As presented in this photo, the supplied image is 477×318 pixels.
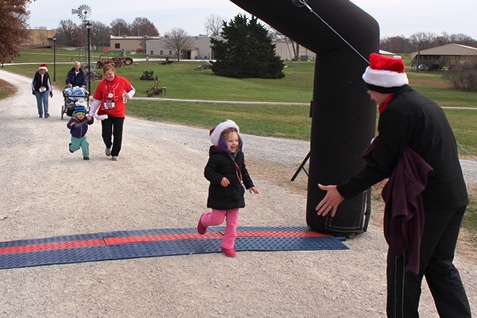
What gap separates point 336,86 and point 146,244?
2457mm

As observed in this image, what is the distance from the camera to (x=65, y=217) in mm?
6445

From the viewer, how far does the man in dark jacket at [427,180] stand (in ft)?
11.0

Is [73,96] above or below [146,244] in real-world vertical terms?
above

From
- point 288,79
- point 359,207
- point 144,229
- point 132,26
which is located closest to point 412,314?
point 359,207

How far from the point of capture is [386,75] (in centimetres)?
355

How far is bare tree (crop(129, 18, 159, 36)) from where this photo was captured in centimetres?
14638

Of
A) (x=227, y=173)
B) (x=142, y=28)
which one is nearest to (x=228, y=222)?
(x=227, y=173)

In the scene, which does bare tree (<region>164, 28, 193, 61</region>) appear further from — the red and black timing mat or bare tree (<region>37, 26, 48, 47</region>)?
the red and black timing mat

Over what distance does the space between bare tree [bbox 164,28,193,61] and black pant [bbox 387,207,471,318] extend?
→ 95.8m

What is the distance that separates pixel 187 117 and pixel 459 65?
50.4m

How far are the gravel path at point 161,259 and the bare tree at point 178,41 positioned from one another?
8954cm

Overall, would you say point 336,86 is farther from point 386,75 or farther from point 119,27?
point 119,27

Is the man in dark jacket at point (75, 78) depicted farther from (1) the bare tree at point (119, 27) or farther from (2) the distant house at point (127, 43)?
(1) the bare tree at point (119, 27)

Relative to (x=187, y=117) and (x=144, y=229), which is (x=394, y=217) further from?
(x=187, y=117)
